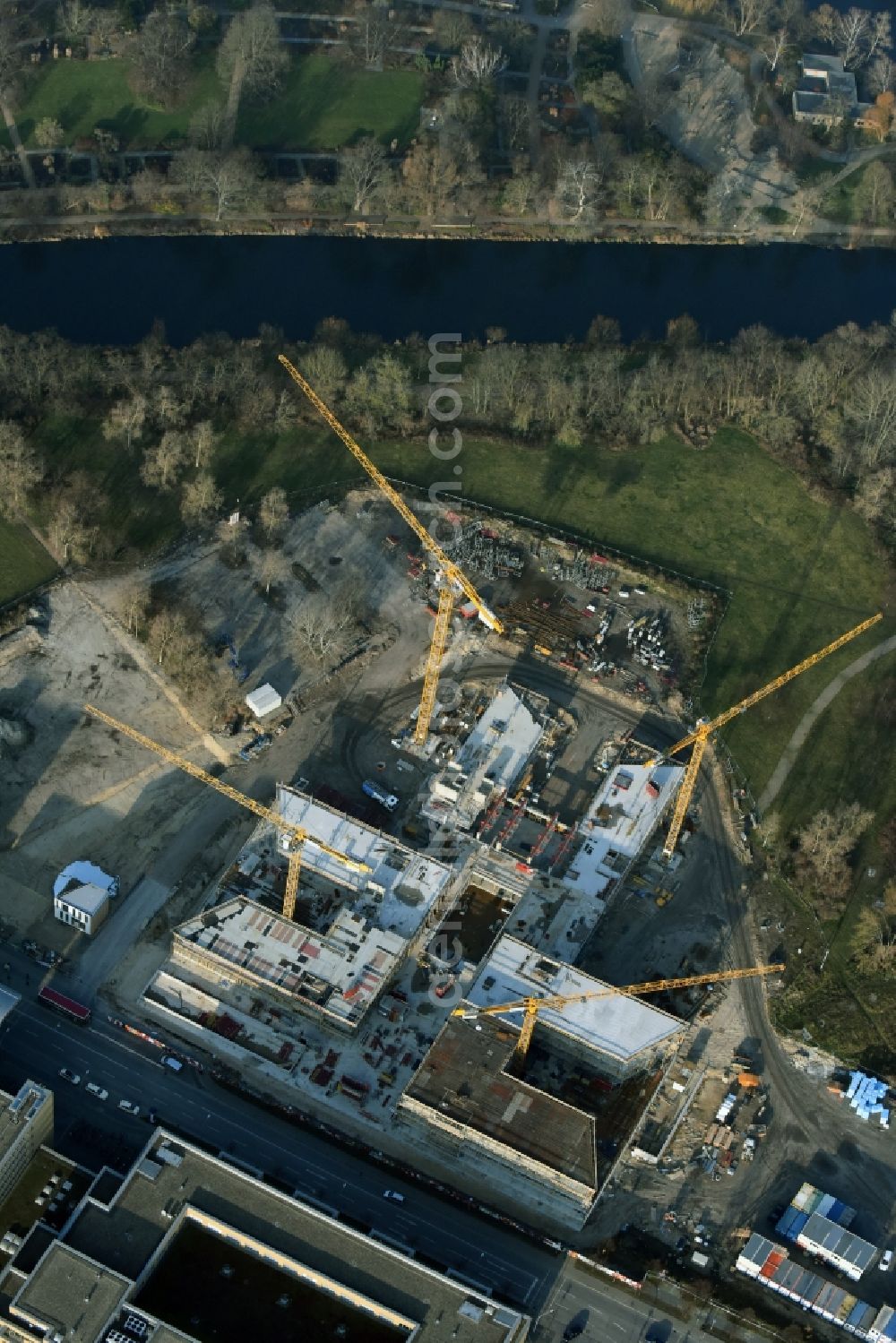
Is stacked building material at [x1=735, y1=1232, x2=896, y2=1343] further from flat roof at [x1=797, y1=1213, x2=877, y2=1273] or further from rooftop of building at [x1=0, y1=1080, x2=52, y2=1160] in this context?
rooftop of building at [x1=0, y1=1080, x2=52, y2=1160]

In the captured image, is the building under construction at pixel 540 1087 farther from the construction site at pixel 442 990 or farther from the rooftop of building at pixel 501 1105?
the construction site at pixel 442 990

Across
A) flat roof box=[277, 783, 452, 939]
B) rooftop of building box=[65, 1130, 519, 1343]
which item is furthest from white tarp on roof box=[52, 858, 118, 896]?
rooftop of building box=[65, 1130, 519, 1343]

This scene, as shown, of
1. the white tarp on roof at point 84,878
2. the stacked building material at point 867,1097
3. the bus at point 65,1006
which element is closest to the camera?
the bus at point 65,1006

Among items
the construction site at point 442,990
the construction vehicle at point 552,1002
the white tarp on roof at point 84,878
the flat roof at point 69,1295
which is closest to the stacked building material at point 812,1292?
the construction site at point 442,990

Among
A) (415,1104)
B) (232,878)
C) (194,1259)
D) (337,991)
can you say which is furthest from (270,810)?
(194,1259)

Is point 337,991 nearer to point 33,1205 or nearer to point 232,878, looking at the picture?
point 232,878

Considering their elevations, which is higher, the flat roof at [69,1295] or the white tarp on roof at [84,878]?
the white tarp on roof at [84,878]
